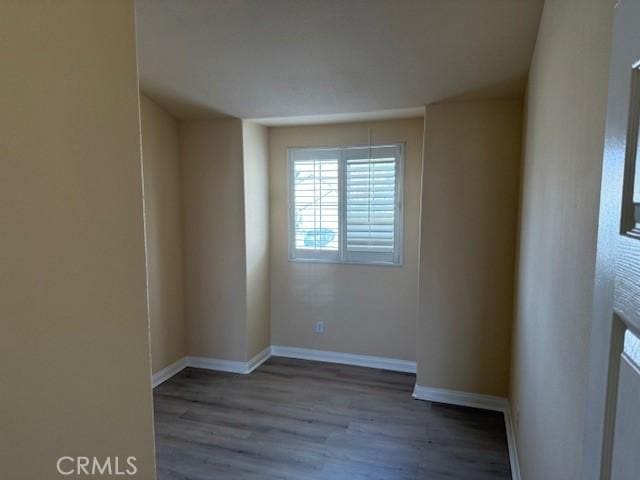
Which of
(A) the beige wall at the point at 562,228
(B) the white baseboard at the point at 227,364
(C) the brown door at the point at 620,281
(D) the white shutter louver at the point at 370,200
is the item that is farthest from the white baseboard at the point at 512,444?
(B) the white baseboard at the point at 227,364

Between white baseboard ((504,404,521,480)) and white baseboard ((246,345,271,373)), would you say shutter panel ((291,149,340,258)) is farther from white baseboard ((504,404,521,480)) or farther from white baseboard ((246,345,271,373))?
white baseboard ((504,404,521,480))

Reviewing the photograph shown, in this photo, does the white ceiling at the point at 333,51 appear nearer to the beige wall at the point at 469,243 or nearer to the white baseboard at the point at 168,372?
the beige wall at the point at 469,243

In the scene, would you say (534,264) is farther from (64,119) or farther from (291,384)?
(291,384)

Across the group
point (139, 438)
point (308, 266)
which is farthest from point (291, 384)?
point (139, 438)

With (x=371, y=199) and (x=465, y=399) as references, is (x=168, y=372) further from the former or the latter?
(x=465, y=399)

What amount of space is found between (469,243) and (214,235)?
2.39 meters

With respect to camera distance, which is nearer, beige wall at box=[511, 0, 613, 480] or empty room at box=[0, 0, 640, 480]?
empty room at box=[0, 0, 640, 480]

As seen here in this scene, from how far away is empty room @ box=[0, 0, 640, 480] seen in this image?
690 mm

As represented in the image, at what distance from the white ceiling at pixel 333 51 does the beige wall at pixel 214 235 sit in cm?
50

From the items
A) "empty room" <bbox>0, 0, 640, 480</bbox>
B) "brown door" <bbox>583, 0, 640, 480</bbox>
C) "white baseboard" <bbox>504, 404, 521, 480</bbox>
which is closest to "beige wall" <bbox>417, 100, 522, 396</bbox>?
"empty room" <bbox>0, 0, 640, 480</bbox>

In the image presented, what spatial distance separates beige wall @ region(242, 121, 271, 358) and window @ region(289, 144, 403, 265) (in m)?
0.29

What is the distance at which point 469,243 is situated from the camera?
10.1ft
